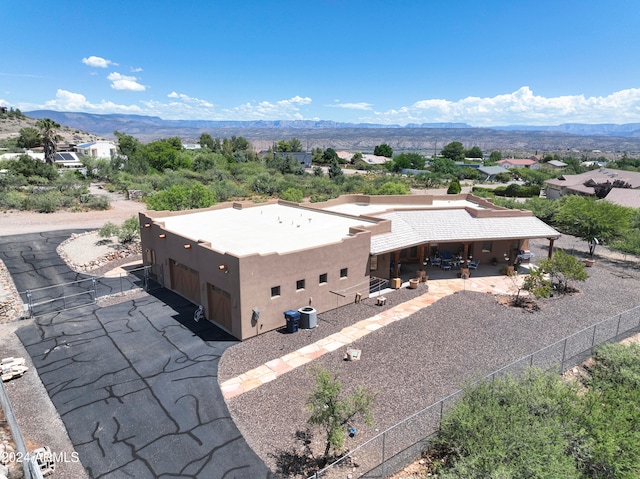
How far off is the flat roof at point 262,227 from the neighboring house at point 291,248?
6cm

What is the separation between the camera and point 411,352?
16906mm

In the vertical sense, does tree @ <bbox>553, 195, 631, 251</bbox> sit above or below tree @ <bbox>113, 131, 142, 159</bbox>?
below

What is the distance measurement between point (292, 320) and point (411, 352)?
5.35 meters

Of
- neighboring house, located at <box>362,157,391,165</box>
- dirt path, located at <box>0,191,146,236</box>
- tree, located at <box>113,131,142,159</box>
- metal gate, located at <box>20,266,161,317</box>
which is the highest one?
tree, located at <box>113,131,142,159</box>

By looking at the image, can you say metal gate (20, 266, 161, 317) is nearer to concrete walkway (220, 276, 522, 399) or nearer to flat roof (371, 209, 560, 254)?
concrete walkway (220, 276, 522, 399)

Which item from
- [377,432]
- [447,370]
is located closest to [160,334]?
[377,432]

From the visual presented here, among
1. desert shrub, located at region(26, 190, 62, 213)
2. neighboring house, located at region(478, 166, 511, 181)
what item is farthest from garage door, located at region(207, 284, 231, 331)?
neighboring house, located at region(478, 166, 511, 181)

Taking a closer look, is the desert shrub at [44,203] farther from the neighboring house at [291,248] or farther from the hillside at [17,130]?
the hillside at [17,130]

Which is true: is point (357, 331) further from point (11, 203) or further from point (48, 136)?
point (48, 136)

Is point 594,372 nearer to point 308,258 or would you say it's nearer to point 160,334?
point 308,258

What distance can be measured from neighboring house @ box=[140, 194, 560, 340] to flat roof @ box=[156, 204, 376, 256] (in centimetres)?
6

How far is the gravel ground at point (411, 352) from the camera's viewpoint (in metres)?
12.9

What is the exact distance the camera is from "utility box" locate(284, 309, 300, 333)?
1828 cm

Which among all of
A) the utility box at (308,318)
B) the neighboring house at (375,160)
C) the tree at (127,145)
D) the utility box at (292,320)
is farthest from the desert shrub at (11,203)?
the neighboring house at (375,160)
